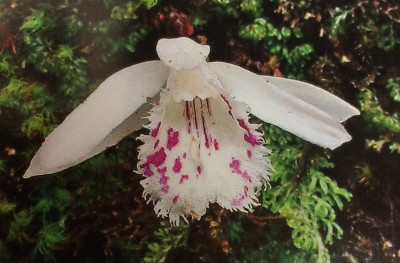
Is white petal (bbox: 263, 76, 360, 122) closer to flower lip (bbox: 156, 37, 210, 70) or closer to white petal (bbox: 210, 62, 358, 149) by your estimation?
white petal (bbox: 210, 62, 358, 149)

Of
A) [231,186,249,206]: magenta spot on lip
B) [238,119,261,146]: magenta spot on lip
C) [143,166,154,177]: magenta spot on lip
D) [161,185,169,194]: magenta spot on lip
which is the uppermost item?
[238,119,261,146]: magenta spot on lip

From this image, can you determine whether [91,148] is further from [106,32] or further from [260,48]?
[260,48]

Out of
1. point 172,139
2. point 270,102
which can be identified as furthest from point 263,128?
point 172,139

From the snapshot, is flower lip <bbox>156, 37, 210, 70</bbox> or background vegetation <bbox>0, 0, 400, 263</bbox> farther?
background vegetation <bbox>0, 0, 400, 263</bbox>

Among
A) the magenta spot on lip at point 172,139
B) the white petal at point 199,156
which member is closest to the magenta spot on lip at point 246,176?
the white petal at point 199,156

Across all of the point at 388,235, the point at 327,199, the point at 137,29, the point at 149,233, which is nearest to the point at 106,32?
the point at 137,29

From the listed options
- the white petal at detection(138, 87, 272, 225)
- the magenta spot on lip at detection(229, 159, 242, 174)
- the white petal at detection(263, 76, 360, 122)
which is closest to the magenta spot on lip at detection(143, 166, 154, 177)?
the white petal at detection(138, 87, 272, 225)

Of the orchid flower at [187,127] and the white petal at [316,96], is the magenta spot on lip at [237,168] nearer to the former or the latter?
the orchid flower at [187,127]

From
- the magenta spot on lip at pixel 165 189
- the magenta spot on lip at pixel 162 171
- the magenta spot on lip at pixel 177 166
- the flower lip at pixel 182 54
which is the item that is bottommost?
the magenta spot on lip at pixel 165 189
